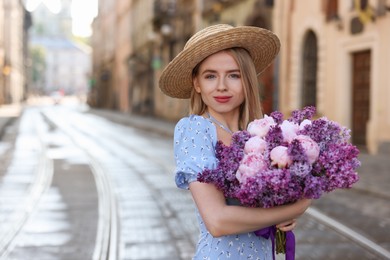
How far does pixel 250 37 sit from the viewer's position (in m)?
2.34

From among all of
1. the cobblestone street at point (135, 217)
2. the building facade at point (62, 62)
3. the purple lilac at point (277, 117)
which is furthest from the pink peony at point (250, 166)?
the building facade at point (62, 62)

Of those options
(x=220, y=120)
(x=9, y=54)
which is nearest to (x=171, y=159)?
(x=220, y=120)

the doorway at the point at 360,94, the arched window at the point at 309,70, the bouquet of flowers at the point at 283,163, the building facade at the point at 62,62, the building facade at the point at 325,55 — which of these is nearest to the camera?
the bouquet of flowers at the point at 283,163

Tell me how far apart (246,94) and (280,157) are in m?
0.38

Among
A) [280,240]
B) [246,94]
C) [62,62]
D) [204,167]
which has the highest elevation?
[62,62]

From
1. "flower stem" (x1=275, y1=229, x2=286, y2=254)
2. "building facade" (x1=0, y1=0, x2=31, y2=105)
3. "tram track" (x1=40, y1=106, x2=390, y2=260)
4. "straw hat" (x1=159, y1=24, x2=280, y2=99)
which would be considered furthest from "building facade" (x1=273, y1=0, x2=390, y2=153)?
"building facade" (x1=0, y1=0, x2=31, y2=105)

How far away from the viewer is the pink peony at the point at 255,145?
209cm

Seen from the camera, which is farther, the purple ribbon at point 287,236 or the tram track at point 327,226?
the tram track at point 327,226

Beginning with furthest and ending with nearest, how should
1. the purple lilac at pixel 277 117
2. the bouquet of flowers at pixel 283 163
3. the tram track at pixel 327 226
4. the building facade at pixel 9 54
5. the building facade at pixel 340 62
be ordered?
the building facade at pixel 9 54 < the building facade at pixel 340 62 < the tram track at pixel 327 226 < the purple lilac at pixel 277 117 < the bouquet of flowers at pixel 283 163

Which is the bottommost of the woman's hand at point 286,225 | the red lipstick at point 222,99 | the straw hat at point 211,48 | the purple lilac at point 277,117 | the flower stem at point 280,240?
the flower stem at point 280,240

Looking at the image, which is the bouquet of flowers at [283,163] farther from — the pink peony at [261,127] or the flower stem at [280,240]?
the flower stem at [280,240]

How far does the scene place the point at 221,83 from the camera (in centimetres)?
232

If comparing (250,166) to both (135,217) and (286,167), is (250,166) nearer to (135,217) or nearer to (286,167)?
(286,167)

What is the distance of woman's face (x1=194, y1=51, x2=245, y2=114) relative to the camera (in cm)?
233
